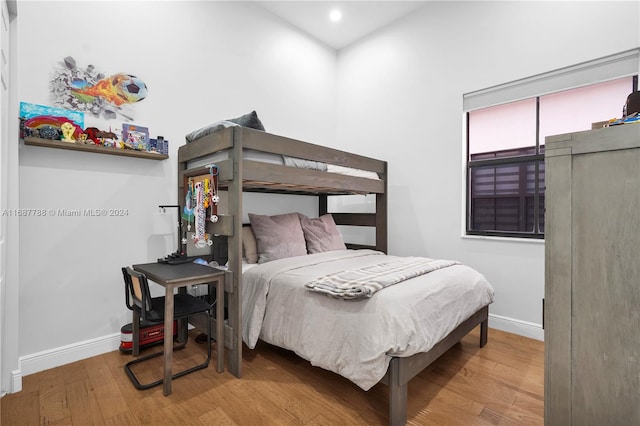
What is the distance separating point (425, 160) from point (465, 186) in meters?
0.47

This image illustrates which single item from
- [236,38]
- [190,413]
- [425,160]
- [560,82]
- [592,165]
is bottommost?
[190,413]

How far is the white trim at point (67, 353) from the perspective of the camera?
1987mm

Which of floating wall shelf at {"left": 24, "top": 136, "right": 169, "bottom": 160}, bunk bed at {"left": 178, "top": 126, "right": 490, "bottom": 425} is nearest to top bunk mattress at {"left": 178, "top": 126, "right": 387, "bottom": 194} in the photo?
bunk bed at {"left": 178, "top": 126, "right": 490, "bottom": 425}

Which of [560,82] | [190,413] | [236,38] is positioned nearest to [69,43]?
[236,38]

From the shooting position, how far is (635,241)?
0.73 metres

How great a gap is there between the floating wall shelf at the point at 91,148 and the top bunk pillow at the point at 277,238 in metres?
0.93

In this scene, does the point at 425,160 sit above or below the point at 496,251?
above

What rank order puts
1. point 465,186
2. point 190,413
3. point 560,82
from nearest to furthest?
point 190,413
point 560,82
point 465,186

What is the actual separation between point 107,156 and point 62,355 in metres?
1.38

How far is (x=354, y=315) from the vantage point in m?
1.63

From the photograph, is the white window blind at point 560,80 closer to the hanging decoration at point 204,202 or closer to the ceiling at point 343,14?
the ceiling at point 343,14

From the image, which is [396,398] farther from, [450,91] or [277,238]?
[450,91]

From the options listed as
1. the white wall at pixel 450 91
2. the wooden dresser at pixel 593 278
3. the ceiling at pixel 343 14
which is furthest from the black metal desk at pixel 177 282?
the ceiling at pixel 343 14

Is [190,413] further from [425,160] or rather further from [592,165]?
[425,160]
